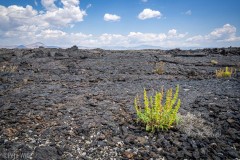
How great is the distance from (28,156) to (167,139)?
2172mm

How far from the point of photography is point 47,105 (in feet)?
16.1

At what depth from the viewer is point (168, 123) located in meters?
3.86

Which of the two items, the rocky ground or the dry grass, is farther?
the dry grass

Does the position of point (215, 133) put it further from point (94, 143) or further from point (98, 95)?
point (98, 95)

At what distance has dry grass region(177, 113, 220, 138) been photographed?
365 cm

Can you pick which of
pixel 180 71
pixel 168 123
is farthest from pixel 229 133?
pixel 180 71

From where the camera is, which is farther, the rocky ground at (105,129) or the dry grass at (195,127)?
the dry grass at (195,127)

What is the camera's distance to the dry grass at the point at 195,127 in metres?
3.65

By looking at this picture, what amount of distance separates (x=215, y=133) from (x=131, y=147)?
157 cm

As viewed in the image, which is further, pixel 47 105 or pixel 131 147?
pixel 47 105

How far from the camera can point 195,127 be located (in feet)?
12.8

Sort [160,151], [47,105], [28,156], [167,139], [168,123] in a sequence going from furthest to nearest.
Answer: [47,105]
[168,123]
[167,139]
[160,151]
[28,156]

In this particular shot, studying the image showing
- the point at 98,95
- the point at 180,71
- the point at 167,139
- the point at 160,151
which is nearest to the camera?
the point at 160,151

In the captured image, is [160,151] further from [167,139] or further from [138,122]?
[138,122]
